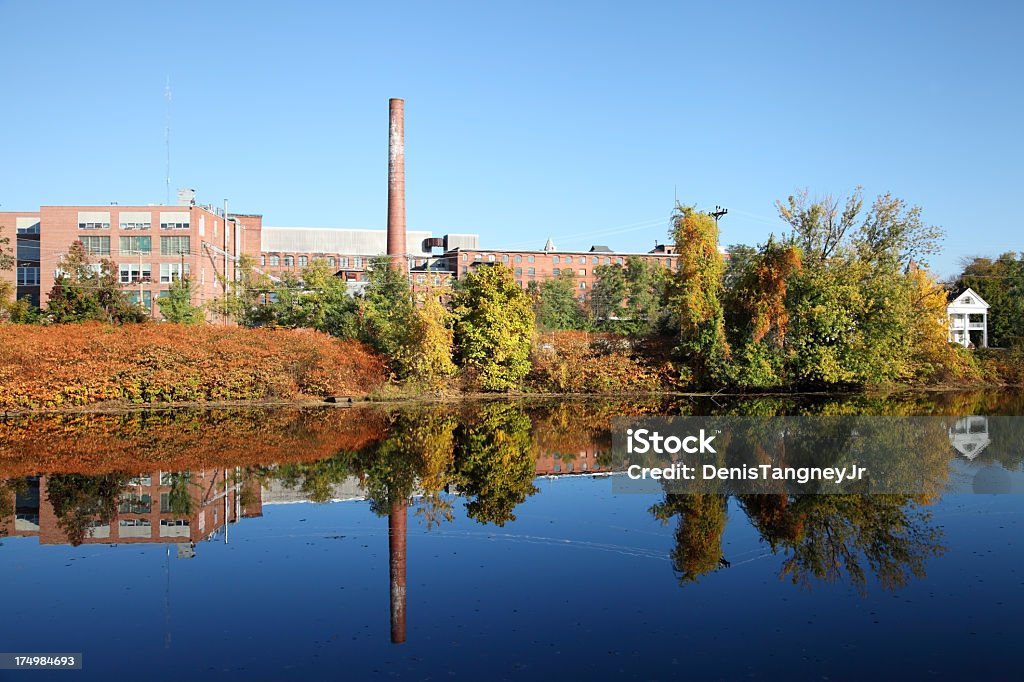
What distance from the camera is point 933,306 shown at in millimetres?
40969

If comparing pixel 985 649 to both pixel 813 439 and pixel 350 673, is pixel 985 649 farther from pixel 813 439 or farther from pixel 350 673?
pixel 813 439

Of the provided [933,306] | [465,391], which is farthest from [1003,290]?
[465,391]

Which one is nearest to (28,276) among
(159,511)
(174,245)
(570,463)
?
(174,245)

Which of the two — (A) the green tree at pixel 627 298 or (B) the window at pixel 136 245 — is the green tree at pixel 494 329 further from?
(B) the window at pixel 136 245

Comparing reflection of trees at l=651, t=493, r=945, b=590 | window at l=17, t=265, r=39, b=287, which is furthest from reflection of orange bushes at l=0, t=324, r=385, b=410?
window at l=17, t=265, r=39, b=287

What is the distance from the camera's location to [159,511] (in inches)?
523

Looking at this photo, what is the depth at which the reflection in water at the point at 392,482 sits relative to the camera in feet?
36.2

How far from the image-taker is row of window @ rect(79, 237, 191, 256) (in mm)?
73000

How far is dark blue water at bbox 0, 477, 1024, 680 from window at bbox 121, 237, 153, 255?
67079mm

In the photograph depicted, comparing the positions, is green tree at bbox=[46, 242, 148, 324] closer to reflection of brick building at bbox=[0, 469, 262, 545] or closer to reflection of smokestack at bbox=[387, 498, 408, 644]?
reflection of brick building at bbox=[0, 469, 262, 545]

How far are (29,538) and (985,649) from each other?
1152 cm

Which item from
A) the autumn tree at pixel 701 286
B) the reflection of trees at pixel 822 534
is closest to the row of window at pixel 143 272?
the autumn tree at pixel 701 286

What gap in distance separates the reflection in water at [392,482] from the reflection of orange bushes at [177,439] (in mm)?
58

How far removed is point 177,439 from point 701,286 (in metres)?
22.5
